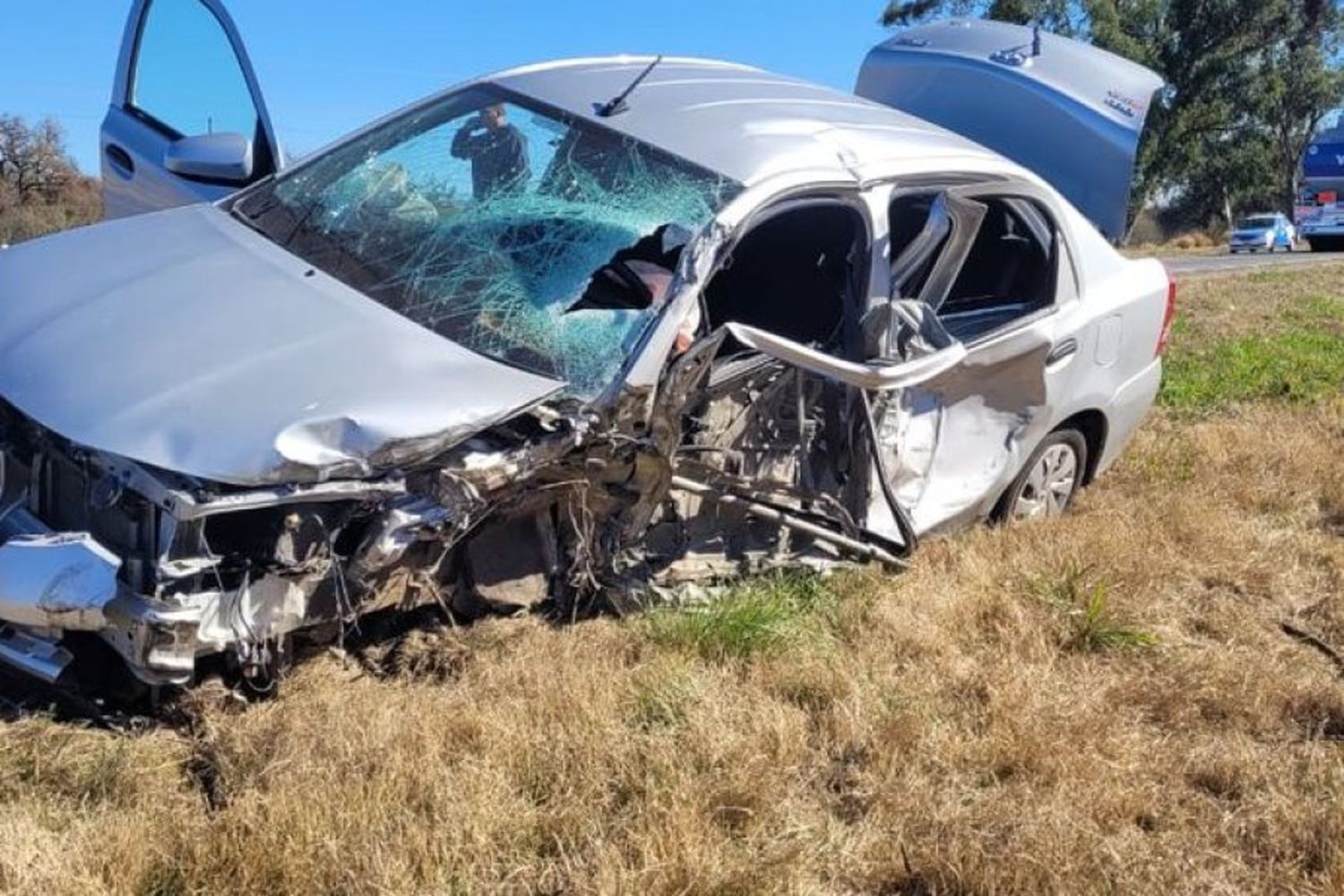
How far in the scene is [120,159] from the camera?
17.7 feet

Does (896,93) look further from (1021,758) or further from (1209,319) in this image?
(1209,319)

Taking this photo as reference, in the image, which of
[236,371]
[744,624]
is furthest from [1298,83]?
[236,371]

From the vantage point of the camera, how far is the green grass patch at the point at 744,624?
346 centimetres

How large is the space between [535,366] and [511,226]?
621mm

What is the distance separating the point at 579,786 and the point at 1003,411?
8.22 feet

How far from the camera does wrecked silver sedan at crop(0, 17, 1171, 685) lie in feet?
9.26

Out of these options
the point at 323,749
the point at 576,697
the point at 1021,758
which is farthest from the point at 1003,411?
the point at 323,749

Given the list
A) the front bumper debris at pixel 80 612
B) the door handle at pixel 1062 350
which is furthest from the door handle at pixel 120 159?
the door handle at pixel 1062 350

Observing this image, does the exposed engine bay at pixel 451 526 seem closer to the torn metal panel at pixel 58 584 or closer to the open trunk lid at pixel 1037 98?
the torn metal panel at pixel 58 584

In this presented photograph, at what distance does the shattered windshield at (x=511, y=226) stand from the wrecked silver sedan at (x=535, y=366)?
0.04ft

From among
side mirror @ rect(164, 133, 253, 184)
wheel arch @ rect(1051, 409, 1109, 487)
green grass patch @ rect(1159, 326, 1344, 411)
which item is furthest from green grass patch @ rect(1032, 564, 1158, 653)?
green grass patch @ rect(1159, 326, 1344, 411)

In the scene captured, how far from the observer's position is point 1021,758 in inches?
117

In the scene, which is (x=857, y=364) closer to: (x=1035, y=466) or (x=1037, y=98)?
(x=1035, y=466)

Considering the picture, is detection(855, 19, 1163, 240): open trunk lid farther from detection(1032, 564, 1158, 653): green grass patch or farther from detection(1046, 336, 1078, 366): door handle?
detection(1032, 564, 1158, 653): green grass patch
